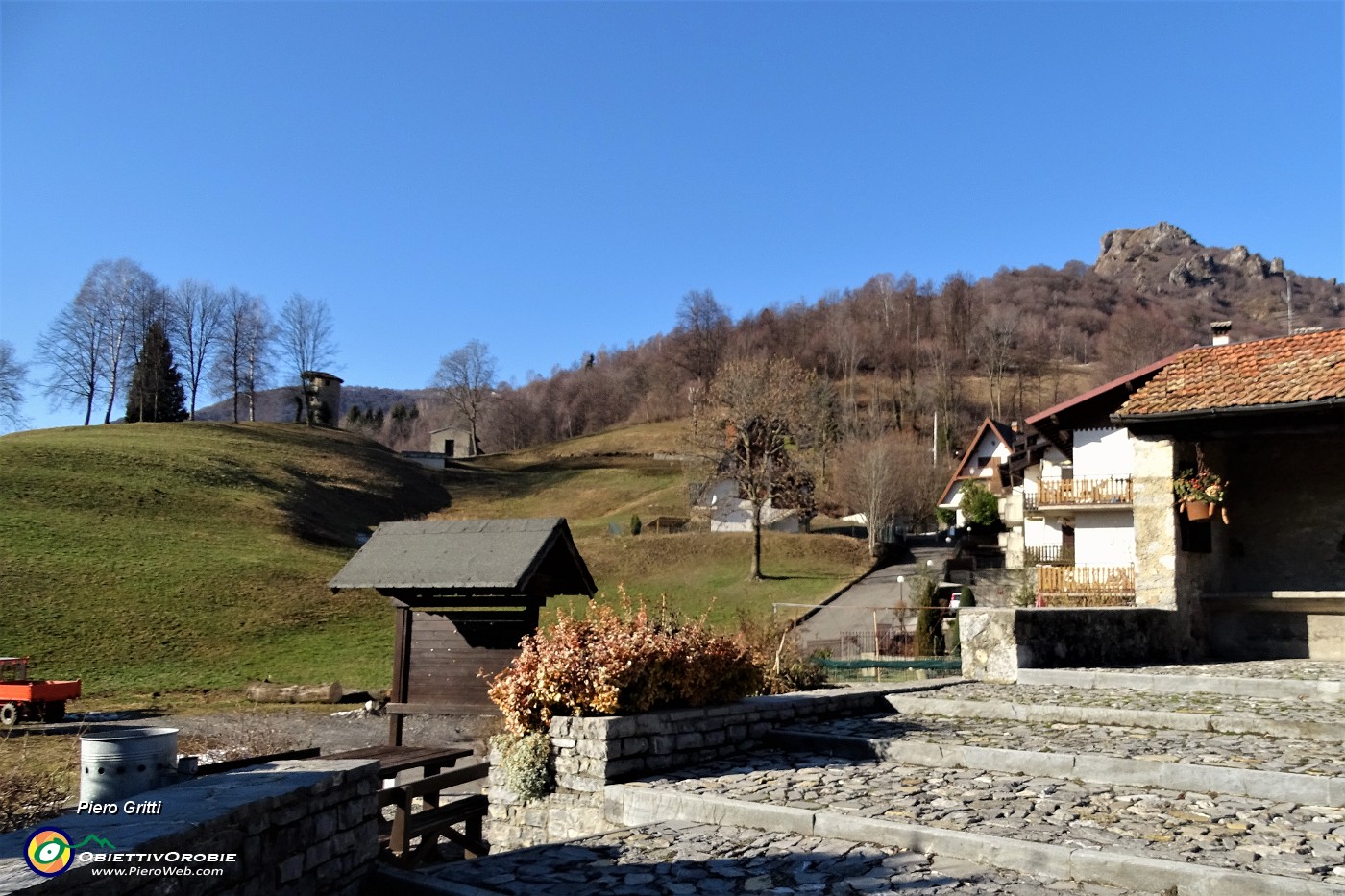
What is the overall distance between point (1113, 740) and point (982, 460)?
169 ft

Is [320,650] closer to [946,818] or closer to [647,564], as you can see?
[647,564]

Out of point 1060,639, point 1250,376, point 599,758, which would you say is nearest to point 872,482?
point 1250,376

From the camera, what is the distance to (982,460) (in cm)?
5684

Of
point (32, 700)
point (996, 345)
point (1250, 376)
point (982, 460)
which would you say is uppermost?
point (996, 345)

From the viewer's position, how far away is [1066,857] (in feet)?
16.0

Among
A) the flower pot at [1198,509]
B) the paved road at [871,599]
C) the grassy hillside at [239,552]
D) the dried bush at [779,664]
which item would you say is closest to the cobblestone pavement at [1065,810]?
the dried bush at [779,664]

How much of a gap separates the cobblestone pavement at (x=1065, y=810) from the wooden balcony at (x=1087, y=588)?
30.4 ft

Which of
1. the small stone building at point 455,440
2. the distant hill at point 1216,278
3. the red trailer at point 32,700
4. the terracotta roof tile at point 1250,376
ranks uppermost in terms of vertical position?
the distant hill at point 1216,278

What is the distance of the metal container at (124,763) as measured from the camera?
4.57m

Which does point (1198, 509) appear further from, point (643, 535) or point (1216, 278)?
point (1216, 278)

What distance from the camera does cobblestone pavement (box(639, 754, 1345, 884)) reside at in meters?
4.93

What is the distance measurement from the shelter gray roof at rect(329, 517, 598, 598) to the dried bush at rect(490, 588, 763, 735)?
1769mm

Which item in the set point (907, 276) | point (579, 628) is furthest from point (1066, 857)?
point (907, 276)

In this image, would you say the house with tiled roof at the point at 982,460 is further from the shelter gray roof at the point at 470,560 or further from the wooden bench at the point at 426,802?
the wooden bench at the point at 426,802
